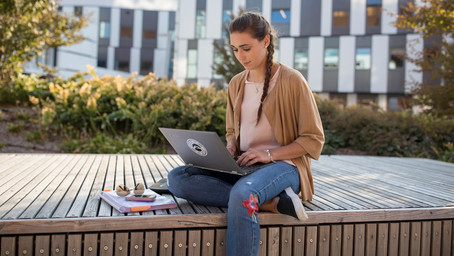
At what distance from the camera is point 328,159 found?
5.92 metres

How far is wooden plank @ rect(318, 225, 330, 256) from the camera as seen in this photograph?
2609 mm

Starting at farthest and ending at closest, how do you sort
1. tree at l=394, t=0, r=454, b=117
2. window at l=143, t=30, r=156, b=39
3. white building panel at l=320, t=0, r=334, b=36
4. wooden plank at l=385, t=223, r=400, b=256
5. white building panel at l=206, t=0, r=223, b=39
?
window at l=143, t=30, r=156, b=39 < white building panel at l=206, t=0, r=223, b=39 < white building panel at l=320, t=0, r=334, b=36 < tree at l=394, t=0, r=454, b=117 < wooden plank at l=385, t=223, r=400, b=256

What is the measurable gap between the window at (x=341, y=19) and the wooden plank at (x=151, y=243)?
22407mm

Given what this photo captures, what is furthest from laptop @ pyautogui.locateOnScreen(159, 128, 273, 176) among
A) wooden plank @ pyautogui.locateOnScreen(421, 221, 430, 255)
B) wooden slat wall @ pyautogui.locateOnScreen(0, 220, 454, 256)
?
wooden plank @ pyautogui.locateOnScreen(421, 221, 430, 255)

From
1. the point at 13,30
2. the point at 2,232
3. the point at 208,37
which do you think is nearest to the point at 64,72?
the point at 208,37

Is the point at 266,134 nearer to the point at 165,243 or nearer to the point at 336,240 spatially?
the point at 336,240

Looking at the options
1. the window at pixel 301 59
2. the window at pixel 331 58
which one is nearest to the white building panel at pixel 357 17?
the window at pixel 331 58

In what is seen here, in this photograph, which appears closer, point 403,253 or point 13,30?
point 403,253

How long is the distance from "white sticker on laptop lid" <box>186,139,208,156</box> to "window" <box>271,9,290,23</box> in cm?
2205

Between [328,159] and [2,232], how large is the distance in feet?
14.9

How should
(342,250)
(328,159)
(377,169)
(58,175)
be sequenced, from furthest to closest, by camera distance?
(328,159)
(377,169)
(58,175)
(342,250)

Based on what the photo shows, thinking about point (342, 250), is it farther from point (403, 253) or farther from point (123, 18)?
point (123, 18)

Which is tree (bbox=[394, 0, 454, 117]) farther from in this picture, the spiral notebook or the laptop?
the spiral notebook

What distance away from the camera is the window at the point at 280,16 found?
23.8 meters
